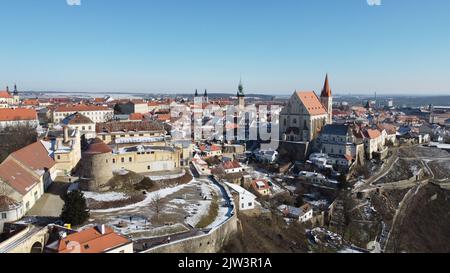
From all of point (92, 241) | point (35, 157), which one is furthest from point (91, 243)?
point (35, 157)

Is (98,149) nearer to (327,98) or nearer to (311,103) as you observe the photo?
(311,103)

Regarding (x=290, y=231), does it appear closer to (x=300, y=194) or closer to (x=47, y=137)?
(x=300, y=194)

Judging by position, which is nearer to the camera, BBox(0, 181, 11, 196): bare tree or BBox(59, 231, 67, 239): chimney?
BBox(59, 231, 67, 239): chimney

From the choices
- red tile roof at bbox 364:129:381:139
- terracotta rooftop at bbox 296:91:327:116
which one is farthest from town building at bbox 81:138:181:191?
terracotta rooftop at bbox 296:91:327:116

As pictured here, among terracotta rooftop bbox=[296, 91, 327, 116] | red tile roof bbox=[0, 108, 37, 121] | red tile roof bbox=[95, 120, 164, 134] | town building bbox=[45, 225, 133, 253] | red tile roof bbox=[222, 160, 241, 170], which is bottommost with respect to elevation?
red tile roof bbox=[222, 160, 241, 170]

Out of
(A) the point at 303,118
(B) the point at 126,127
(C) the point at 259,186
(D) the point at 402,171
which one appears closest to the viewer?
(C) the point at 259,186

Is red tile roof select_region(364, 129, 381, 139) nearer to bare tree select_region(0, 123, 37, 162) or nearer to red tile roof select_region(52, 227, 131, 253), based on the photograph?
bare tree select_region(0, 123, 37, 162)
